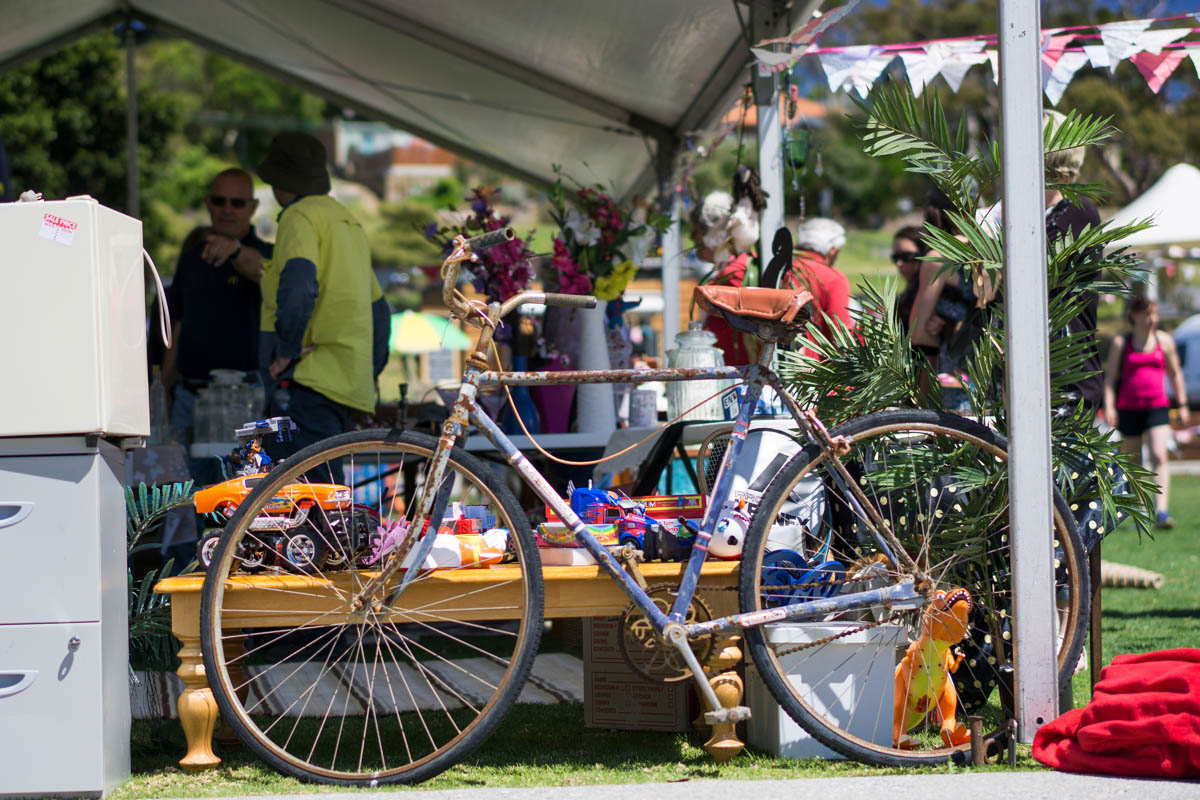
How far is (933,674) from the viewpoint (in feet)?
10.7

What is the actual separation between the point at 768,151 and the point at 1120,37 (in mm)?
1544

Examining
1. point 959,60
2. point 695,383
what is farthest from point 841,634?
point 959,60

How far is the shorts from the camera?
9.25 metres

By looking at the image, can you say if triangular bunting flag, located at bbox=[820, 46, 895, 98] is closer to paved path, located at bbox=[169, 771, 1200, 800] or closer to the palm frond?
the palm frond

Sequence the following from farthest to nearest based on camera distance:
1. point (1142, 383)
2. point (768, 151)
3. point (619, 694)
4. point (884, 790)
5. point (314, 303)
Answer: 1. point (1142, 383)
2. point (768, 151)
3. point (314, 303)
4. point (619, 694)
5. point (884, 790)

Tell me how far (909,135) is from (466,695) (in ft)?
7.62

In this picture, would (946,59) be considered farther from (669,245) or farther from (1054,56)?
(669,245)

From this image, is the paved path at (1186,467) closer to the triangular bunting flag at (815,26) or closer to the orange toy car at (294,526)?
the triangular bunting flag at (815,26)

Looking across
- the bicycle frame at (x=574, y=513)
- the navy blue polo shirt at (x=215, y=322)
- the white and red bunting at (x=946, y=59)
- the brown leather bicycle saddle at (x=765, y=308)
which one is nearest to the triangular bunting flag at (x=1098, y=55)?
the white and red bunting at (x=946, y=59)

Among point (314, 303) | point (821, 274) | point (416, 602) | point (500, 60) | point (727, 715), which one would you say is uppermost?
point (500, 60)

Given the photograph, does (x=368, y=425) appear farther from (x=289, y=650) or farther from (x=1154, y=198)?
(x=1154, y=198)

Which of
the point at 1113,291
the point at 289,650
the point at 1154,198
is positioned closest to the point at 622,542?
the point at 1113,291

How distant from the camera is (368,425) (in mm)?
5520

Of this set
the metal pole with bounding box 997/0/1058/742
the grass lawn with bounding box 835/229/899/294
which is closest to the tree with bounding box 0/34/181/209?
the metal pole with bounding box 997/0/1058/742
